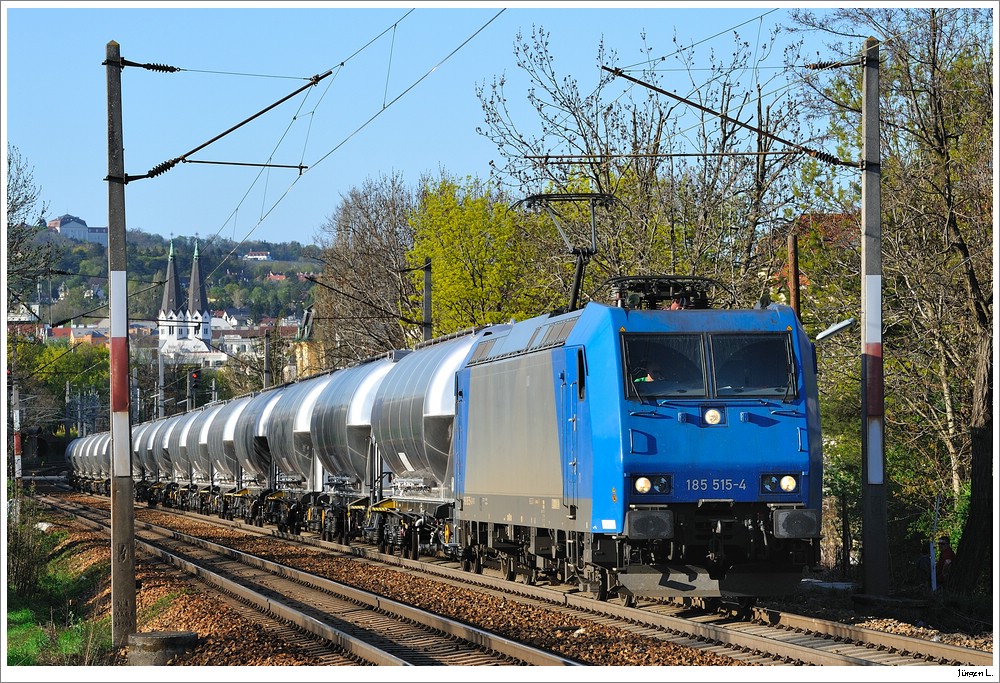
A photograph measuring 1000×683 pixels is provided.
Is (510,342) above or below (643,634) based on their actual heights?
above

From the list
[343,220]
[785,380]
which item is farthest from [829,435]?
[343,220]

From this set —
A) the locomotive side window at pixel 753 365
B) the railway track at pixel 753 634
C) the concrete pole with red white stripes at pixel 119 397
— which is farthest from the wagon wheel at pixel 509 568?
the locomotive side window at pixel 753 365

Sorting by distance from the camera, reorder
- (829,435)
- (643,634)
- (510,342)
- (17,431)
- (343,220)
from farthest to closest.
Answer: (343,220) → (17,431) → (829,435) → (510,342) → (643,634)

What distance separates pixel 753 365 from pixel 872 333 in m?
4.15

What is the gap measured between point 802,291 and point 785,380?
14874mm

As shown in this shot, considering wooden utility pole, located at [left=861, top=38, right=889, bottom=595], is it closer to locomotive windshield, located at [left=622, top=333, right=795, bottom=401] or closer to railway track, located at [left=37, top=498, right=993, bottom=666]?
railway track, located at [left=37, top=498, right=993, bottom=666]

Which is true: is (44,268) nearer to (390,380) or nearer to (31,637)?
(390,380)

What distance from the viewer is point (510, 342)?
17.3 m

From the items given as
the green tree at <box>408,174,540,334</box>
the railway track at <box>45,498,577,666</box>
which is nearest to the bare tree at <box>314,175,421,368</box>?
the green tree at <box>408,174,540,334</box>

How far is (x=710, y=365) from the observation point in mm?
13273

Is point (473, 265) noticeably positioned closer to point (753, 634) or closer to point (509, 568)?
point (509, 568)

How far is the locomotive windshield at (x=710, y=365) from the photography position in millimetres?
13172

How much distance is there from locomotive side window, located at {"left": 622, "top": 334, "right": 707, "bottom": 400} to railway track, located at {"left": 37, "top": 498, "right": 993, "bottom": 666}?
2359 millimetres

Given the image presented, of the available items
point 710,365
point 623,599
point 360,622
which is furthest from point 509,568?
point 710,365
